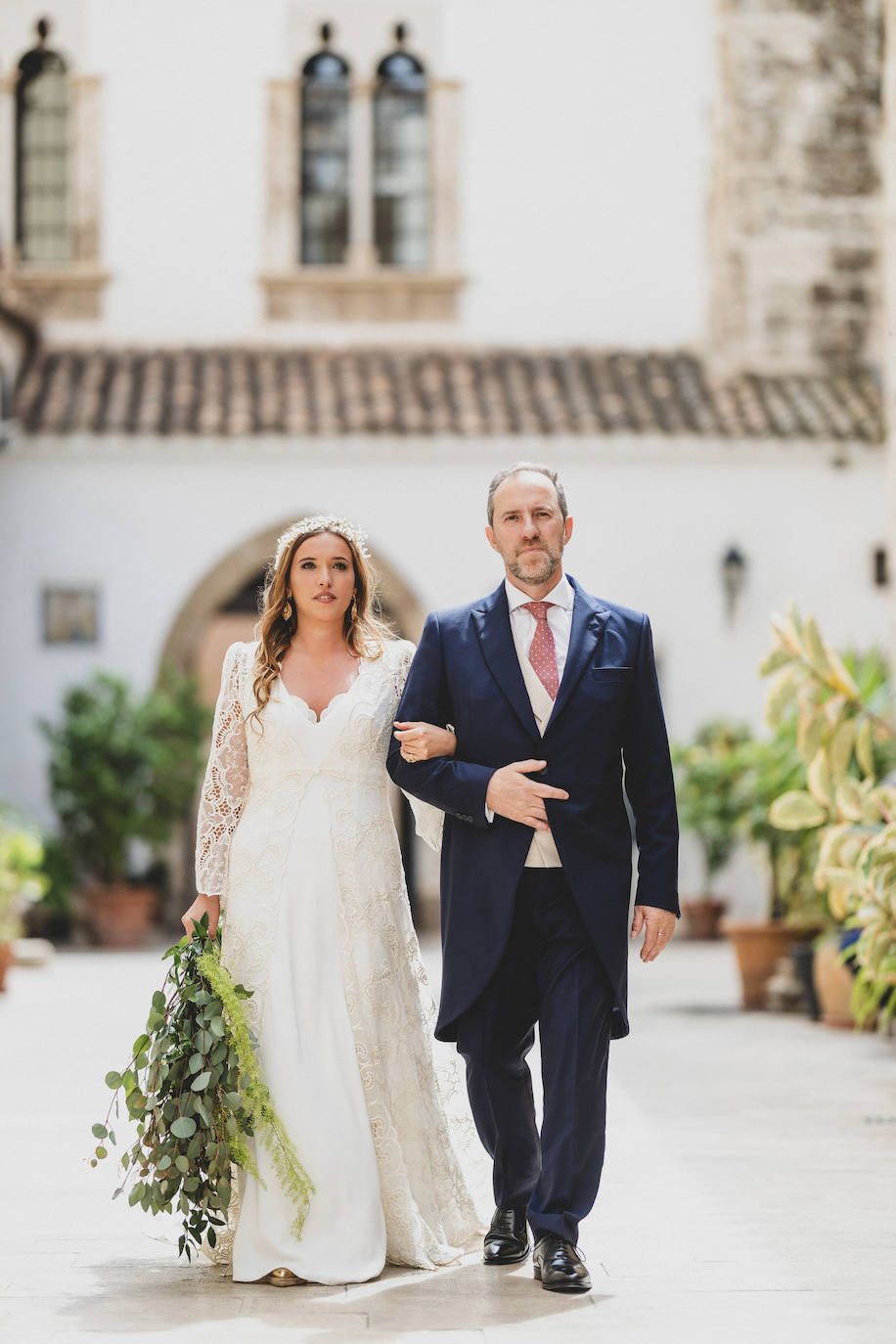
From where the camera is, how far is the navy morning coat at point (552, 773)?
4492 millimetres

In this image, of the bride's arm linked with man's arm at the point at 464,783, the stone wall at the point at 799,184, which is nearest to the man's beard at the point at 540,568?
the bride's arm linked with man's arm at the point at 464,783

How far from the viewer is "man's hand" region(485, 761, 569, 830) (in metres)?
4.45

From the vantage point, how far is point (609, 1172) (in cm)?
605

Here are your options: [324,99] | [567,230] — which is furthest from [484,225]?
[324,99]

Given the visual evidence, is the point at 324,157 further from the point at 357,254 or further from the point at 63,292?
the point at 63,292

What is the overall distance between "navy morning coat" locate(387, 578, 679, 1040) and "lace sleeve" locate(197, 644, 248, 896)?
1.41 feet

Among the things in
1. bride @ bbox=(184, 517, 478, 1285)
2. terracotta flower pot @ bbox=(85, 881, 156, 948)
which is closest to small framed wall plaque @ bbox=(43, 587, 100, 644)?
terracotta flower pot @ bbox=(85, 881, 156, 948)

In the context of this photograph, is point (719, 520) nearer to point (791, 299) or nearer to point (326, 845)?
point (791, 299)

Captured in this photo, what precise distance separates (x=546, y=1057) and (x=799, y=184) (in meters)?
15.1

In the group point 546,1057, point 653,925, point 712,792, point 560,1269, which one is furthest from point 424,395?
point 560,1269

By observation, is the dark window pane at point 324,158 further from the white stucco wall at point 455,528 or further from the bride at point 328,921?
the bride at point 328,921

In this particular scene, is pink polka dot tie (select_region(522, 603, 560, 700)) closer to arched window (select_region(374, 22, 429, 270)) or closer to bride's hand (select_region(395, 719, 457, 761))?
bride's hand (select_region(395, 719, 457, 761))

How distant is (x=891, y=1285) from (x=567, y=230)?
15215mm

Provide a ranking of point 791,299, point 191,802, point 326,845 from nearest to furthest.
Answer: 1. point 326,845
2. point 191,802
3. point 791,299
